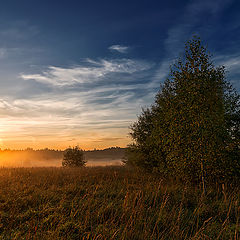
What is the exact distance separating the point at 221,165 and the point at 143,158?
8.12m

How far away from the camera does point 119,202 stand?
9188 millimetres

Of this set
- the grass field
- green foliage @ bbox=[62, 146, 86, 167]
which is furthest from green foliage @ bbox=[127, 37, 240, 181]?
green foliage @ bbox=[62, 146, 86, 167]

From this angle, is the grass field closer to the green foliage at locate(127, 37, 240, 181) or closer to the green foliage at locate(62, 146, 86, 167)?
the green foliage at locate(127, 37, 240, 181)

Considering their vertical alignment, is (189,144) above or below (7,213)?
above

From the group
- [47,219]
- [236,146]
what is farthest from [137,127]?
[47,219]

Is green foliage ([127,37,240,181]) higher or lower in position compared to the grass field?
higher

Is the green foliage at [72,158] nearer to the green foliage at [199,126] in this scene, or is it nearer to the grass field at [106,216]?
the grass field at [106,216]

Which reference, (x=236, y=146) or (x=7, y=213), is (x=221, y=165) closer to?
(x=236, y=146)

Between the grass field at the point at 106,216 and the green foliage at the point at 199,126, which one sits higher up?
the green foliage at the point at 199,126

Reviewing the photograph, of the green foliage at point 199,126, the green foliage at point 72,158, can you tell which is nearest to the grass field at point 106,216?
the green foliage at point 199,126

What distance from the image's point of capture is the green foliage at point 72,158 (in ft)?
103

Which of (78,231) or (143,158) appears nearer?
(78,231)

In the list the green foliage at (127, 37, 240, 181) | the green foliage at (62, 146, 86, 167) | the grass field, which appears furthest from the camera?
the green foliage at (62, 146, 86, 167)

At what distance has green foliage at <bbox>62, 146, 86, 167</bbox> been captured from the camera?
31375 millimetres
